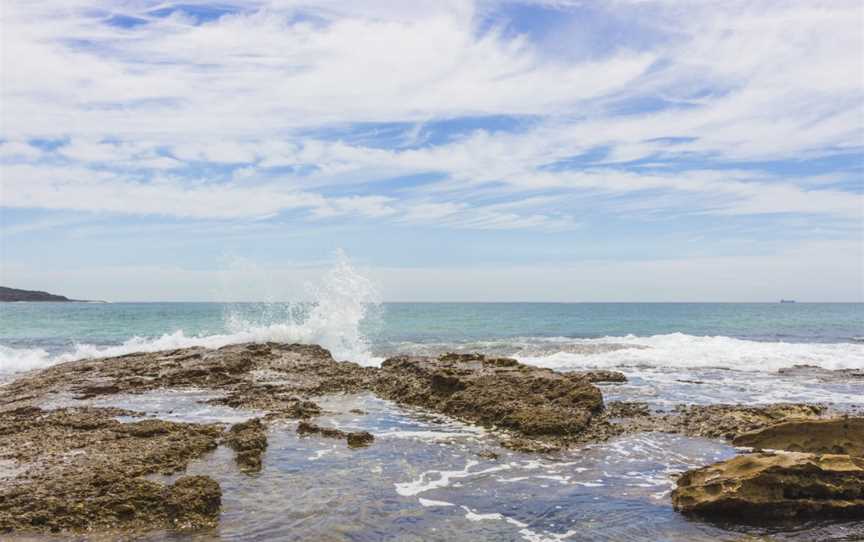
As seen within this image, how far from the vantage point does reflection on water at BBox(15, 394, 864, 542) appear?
661 cm

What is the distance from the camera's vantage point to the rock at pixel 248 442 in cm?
877

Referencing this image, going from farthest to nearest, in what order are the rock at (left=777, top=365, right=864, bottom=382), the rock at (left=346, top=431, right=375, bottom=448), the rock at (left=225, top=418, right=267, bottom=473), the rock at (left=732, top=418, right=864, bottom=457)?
the rock at (left=777, top=365, right=864, bottom=382) → the rock at (left=346, top=431, right=375, bottom=448) → the rock at (left=732, top=418, right=864, bottom=457) → the rock at (left=225, top=418, right=267, bottom=473)

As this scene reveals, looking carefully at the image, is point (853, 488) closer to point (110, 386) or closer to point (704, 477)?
point (704, 477)

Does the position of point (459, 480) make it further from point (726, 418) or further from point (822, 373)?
point (822, 373)

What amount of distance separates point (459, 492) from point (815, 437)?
5773mm

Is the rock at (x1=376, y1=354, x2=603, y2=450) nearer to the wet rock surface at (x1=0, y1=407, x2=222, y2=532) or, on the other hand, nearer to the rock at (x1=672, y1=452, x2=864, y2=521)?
the rock at (x1=672, y1=452, x2=864, y2=521)

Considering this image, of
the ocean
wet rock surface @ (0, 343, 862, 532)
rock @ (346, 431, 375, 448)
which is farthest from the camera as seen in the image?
rock @ (346, 431, 375, 448)

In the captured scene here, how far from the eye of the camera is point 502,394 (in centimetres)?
1294

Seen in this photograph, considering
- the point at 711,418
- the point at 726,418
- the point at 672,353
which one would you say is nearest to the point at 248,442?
the point at 711,418

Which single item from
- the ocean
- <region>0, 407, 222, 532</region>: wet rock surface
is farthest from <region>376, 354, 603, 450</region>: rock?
<region>0, 407, 222, 532</region>: wet rock surface

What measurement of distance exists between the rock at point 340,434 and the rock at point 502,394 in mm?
2510

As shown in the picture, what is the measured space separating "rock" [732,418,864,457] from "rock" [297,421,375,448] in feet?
20.6

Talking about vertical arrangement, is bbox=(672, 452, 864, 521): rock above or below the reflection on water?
above

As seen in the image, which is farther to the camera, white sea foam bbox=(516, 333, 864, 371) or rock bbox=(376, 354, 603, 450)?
white sea foam bbox=(516, 333, 864, 371)
